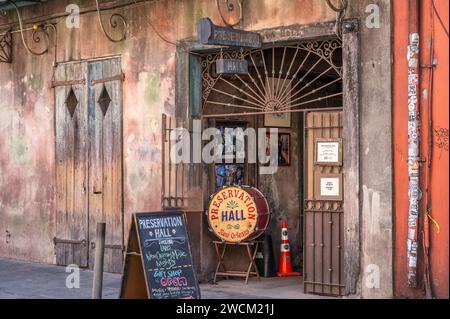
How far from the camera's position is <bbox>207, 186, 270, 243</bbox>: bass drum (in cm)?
1131

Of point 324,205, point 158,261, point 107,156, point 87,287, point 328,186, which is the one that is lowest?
point 87,287

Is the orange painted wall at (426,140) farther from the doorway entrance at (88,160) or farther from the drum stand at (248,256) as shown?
the doorway entrance at (88,160)

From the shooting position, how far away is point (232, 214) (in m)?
11.4

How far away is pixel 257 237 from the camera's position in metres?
11.9

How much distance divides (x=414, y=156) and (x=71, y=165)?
609 cm

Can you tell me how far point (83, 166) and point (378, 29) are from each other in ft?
18.1

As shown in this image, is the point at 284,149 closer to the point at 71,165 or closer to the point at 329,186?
the point at 329,186

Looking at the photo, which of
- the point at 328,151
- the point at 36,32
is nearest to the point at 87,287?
the point at 328,151

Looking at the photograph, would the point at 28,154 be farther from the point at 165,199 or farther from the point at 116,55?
the point at 165,199

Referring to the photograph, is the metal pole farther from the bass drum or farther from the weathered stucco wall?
the bass drum

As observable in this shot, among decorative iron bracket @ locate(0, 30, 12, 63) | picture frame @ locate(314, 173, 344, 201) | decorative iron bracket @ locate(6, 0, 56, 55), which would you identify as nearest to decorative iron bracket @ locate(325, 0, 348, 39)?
picture frame @ locate(314, 173, 344, 201)

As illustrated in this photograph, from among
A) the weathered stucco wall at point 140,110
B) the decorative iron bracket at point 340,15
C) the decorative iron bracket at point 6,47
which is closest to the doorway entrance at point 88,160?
the weathered stucco wall at point 140,110
